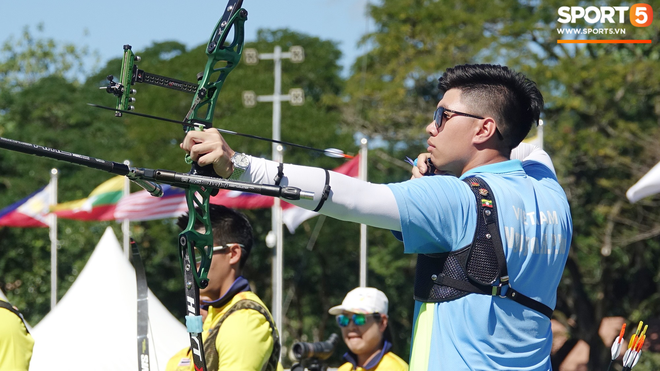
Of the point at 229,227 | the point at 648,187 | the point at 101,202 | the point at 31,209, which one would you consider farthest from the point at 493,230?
the point at 31,209

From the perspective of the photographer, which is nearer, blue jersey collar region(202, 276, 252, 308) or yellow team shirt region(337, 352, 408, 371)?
blue jersey collar region(202, 276, 252, 308)

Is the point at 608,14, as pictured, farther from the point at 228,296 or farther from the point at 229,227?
the point at 228,296

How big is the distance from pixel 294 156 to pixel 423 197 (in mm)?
23027

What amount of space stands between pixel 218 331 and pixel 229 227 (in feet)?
2.45

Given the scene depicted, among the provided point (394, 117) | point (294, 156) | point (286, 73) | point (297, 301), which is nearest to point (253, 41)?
point (286, 73)

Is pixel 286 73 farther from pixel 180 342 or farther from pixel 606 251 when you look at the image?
pixel 180 342

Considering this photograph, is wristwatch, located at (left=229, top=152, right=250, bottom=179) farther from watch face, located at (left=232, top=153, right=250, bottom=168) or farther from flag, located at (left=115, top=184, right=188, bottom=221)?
flag, located at (left=115, top=184, right=188, bottom=221)

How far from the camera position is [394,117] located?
782 inches

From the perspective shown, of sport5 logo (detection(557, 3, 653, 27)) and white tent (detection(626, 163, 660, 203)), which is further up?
sport5 logo (detection(557, 3, 653, 27))

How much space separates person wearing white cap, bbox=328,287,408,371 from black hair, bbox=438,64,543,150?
11.5 feet

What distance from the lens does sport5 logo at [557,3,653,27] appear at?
1669 cm

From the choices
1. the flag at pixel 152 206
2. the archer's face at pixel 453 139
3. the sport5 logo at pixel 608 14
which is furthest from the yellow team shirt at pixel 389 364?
the sport5 logo at pixel 608 14

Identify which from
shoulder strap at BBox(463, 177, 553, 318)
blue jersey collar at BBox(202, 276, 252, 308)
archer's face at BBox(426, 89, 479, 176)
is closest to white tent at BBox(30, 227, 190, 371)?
blue jersey collar at BBox(202, 276, 252, 308)

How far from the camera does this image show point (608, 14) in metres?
16.8
